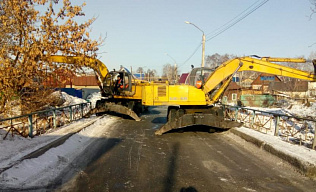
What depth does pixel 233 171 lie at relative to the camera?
5.52 meters

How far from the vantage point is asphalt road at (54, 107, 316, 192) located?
182 inches

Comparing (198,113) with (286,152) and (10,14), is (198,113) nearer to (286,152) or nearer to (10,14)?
(286,152)

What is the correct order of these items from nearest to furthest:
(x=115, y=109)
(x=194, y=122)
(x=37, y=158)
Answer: (x=37, y=158) → (x=194, y=122) → (x=115, y=109)

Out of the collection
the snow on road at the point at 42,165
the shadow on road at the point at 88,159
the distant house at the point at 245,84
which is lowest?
the shadow on road at the point at 88,159

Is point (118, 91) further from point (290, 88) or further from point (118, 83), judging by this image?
point (290, 88)

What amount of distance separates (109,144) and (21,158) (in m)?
2.94

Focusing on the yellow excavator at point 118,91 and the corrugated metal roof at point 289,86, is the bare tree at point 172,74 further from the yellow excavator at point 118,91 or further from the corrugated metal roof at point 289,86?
the corrugated metal roof at point 289,86

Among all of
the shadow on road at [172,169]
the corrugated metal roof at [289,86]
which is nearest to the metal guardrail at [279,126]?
the shadow on road at [172,169]

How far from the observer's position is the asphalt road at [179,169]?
15.1ft

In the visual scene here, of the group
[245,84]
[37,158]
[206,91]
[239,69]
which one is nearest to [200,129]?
[206,91]

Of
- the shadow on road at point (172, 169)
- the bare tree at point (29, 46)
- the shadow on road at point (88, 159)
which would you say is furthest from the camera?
the bare tree at point (29, 46)

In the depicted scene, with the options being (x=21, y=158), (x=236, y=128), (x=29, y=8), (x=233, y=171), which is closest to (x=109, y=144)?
(x=21, y=158)

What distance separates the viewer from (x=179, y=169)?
5.54 meters

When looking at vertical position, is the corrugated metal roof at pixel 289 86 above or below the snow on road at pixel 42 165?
above
